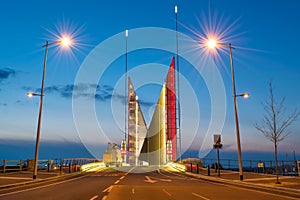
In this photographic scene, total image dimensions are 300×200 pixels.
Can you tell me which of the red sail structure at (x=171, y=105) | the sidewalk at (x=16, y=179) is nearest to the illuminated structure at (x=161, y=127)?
the red sail structure at (x=171, y=105)

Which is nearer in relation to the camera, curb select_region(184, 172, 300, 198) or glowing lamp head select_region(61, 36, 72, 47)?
curb select_region(184, 172, 300, 198)

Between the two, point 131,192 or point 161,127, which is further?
point 161,127

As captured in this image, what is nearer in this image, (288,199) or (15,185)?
(288,199)

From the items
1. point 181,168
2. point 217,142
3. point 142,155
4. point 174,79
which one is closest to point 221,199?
point 217,142

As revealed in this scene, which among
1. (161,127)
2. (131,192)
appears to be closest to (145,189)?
(131,192)

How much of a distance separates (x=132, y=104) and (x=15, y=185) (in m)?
97.6

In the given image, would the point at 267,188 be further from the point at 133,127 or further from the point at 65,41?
the point at 133,127

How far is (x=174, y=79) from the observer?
70.4 metres

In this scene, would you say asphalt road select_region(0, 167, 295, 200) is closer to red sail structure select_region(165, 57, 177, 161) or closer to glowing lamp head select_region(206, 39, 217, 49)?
glowing lamp head select_region(206, 39, 217, 49)

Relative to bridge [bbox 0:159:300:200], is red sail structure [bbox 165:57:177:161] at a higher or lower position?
higher

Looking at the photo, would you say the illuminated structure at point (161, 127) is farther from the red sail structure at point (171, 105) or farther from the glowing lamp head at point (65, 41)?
the glowing lamp head at point (65, 41)

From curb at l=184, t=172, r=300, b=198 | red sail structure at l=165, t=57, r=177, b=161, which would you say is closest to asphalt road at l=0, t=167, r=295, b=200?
curb at l=184, t=172, r=300, b=198

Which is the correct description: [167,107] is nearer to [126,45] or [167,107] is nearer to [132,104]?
[126,45]

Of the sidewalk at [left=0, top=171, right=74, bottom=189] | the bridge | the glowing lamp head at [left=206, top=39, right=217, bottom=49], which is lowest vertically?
the bridge
